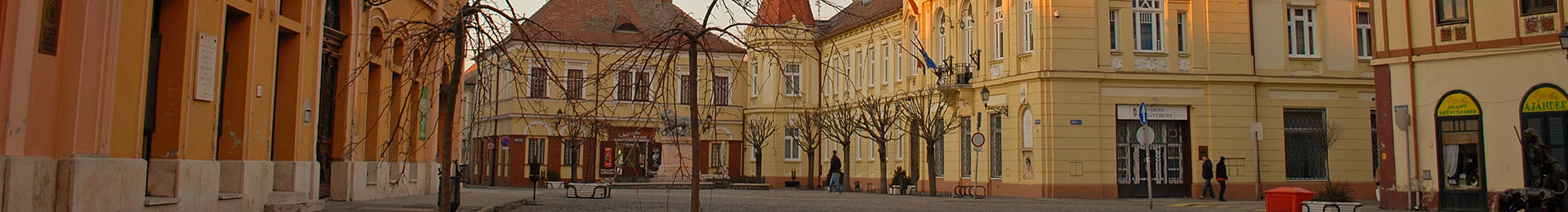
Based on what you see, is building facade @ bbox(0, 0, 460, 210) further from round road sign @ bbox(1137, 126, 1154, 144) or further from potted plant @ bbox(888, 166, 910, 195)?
potted plant @ bbox(888, 166, 910, 195)

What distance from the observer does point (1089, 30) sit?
3173 centimetres

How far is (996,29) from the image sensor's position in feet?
111

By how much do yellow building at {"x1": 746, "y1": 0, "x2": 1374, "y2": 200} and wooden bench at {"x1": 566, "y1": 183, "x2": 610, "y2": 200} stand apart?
4736 millimetres

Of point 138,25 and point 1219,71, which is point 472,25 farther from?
point 1219,71

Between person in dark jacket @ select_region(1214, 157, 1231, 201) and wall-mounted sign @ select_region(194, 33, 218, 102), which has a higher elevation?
wall-mounted sign @ select_region(194, 33, 218, 102)

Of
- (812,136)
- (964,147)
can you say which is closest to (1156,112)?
(964,147)

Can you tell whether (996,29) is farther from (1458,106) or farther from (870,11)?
(870,11)

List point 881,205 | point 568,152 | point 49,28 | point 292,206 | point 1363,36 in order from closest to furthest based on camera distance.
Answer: point 49,28 → point 292,206 → point 881,205 → point 1363,36 → point 568,152

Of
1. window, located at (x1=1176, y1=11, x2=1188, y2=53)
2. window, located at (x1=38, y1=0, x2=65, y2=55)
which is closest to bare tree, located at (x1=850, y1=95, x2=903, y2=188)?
window, located at (x1=1176, y1=11, x2=1188, y2=53)

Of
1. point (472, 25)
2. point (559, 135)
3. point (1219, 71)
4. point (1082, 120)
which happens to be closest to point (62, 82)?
point (472, 25)

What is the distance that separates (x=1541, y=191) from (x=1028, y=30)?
740 inches

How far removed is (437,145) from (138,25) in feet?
48.9

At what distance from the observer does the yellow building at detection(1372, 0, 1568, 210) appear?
2033 centimetres

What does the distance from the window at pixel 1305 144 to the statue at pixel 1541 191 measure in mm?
18853
